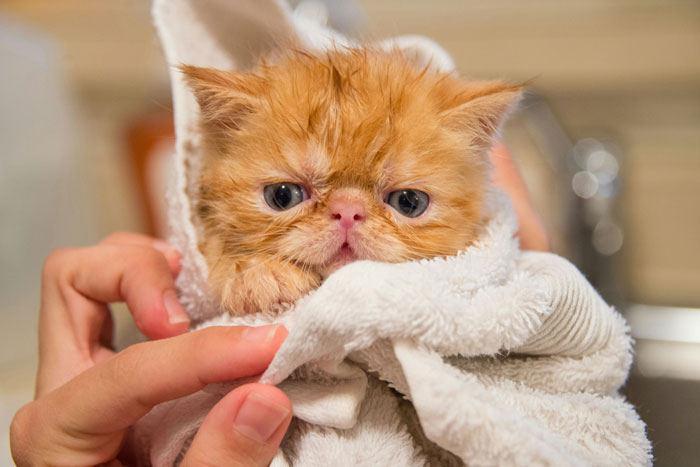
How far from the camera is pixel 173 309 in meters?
0.74

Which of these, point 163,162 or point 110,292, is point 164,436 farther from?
point 163,162

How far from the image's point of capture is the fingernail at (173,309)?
2.38 ft

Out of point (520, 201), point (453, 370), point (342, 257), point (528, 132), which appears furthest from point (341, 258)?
point (528, 132)

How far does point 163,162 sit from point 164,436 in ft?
5.47

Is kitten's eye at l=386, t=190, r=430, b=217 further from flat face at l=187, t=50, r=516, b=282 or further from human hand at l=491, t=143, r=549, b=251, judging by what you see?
human hand at l=491, t=143, r=549, b=251

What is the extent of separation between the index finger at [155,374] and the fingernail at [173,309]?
11 centimetres

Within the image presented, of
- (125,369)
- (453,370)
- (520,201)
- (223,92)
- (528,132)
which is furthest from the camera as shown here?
(528,132)

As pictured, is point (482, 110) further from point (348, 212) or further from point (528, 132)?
point (528, 132)

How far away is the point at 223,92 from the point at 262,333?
332mm

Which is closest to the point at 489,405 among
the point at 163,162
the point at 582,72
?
the point at 582,72

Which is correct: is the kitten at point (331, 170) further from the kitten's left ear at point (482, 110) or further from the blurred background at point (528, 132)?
the blurred background at point (528, 132)

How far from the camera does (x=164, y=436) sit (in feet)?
2.03

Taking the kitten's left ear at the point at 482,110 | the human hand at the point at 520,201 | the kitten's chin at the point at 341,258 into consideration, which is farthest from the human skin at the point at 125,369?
the human hand at the point at 520,201

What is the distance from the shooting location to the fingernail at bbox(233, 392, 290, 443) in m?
0.51
